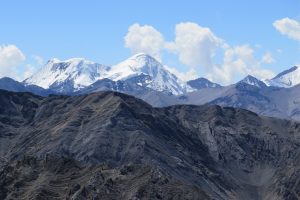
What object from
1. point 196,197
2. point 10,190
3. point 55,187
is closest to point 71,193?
point 55,187

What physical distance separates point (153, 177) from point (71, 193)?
24.8 m

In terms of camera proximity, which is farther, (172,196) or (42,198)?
(172,196)

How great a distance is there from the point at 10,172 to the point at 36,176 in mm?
7301

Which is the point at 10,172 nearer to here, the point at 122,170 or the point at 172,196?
the point at 122,170

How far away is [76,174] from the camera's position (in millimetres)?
191375

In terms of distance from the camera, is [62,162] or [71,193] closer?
[71,193]

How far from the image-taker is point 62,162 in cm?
19300

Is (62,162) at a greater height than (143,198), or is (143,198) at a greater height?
(62,162)

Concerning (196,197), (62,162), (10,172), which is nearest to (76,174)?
(62,162)

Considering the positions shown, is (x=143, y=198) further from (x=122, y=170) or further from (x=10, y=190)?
(x=10, y=190)

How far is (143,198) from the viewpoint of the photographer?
180750 millimetres

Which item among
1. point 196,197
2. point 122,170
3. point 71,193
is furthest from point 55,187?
point 196,197

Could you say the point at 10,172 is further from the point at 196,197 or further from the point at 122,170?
the point at 196,197

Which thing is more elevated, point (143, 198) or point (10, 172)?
point (10, 172)
